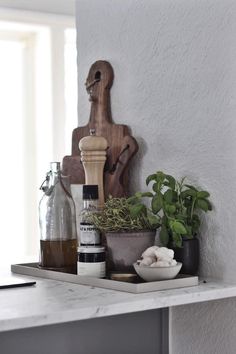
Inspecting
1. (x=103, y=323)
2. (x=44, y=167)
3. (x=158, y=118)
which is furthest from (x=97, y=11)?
(x=44, y=167)

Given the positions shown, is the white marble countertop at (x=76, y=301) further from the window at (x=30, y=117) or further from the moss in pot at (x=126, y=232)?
the window at (x=30, y=117)

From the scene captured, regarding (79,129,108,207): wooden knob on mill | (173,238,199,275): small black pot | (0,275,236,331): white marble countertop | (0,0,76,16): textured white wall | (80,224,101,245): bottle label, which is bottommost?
(0,275,236,331): white marble countertop

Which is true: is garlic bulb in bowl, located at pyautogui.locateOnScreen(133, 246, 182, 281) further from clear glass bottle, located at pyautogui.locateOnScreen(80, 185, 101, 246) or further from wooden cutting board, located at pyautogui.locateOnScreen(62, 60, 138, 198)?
wooden cutting board, located at pyautogui.locateOnScreen(62, 60, 138, 198)

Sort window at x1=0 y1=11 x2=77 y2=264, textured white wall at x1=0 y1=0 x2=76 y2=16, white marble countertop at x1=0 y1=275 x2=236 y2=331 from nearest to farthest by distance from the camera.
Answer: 1. white marble countertop at x1=0 y1=275 x2=236 y2=331
2. textured white wall at x1=0 y1=0 x2=76 y2=16
3. window at x1=0 y1=11 x2=77 y2=264

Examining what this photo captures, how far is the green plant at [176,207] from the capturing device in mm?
1444

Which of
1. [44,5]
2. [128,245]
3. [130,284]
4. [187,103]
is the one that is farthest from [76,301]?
[44,5]

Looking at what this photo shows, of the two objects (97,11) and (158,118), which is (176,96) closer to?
(158,118)

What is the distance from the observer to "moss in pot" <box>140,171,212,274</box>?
1.45m

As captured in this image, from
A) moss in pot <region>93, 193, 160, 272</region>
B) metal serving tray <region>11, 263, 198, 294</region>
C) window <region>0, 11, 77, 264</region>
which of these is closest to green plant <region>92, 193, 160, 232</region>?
moss in pot <region>93, 193, 160, 272</region>

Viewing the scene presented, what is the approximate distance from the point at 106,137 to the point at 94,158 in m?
0.10

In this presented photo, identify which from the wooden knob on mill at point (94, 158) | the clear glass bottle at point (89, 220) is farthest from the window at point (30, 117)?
the clear glass bottle at point (89, 220)

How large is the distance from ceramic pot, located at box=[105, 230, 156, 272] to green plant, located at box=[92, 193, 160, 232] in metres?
0.02

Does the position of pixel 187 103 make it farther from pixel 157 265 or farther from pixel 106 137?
pixel 157 265

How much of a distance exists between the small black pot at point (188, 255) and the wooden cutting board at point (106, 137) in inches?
10.5
